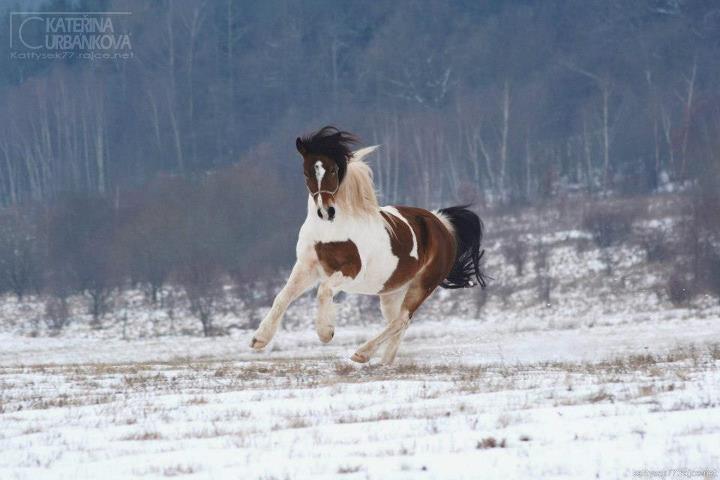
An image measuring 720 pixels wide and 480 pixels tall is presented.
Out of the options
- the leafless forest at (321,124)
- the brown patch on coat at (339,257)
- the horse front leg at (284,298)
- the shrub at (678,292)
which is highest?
the leafless forest at (321,124)

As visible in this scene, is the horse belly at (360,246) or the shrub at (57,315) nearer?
the horse belly at (360,246)

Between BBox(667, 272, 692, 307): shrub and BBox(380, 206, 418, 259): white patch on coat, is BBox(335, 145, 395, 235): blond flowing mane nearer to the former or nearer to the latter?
BBox(380, 206, 418, 259): white patch on coat

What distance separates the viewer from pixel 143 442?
6.36m

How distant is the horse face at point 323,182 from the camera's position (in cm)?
1086

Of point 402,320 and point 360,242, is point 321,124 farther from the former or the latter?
point 360,242

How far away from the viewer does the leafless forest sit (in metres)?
43.9

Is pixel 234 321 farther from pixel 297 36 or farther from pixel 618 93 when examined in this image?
pixel 297 36

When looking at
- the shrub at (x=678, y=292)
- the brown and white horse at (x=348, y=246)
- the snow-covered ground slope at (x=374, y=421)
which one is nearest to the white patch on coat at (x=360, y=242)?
the brown and white horse at (x=348, y=246)

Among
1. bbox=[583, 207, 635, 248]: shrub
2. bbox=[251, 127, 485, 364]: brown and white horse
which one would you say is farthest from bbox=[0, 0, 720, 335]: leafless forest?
bbox=[251, 127, 485, 364]: brown and white horse

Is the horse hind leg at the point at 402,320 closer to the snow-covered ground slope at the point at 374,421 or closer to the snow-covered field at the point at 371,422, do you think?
the snow-covered ground slope at the point at 374,421

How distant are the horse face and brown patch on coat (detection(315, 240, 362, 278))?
0.96 ft

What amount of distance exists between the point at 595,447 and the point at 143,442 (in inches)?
98.5

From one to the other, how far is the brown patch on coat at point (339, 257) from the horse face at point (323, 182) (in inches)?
11.5

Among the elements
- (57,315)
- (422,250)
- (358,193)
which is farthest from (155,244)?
(358,193)
